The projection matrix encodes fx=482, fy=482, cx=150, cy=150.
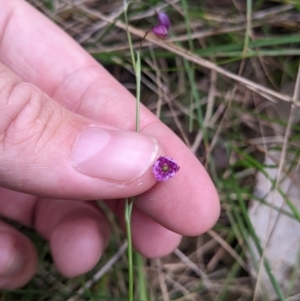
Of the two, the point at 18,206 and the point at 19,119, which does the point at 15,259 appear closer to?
the point at 18,206

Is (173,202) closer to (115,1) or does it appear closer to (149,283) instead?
(149,283)

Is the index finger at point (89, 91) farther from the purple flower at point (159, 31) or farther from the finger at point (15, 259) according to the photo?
the finger at point (15, 259)

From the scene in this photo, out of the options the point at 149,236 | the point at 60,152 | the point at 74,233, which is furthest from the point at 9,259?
the point at 60,152

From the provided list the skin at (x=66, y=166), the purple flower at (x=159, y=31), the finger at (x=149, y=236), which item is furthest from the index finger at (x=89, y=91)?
the purple flower at (x=159, y=31)

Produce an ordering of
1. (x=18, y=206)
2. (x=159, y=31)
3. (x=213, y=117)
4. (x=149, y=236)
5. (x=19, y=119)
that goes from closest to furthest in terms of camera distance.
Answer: (x=19, y=119)
(x=159, y=31)
(x=149, y=236)
(x=18, y=206)
(x=213, y=117)

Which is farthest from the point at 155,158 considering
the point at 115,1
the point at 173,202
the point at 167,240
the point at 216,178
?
the point at 115,1

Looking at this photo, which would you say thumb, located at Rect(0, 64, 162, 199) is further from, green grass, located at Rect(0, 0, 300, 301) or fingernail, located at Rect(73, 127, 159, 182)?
green grass, located at Rect(0, 0, 300, 301)
